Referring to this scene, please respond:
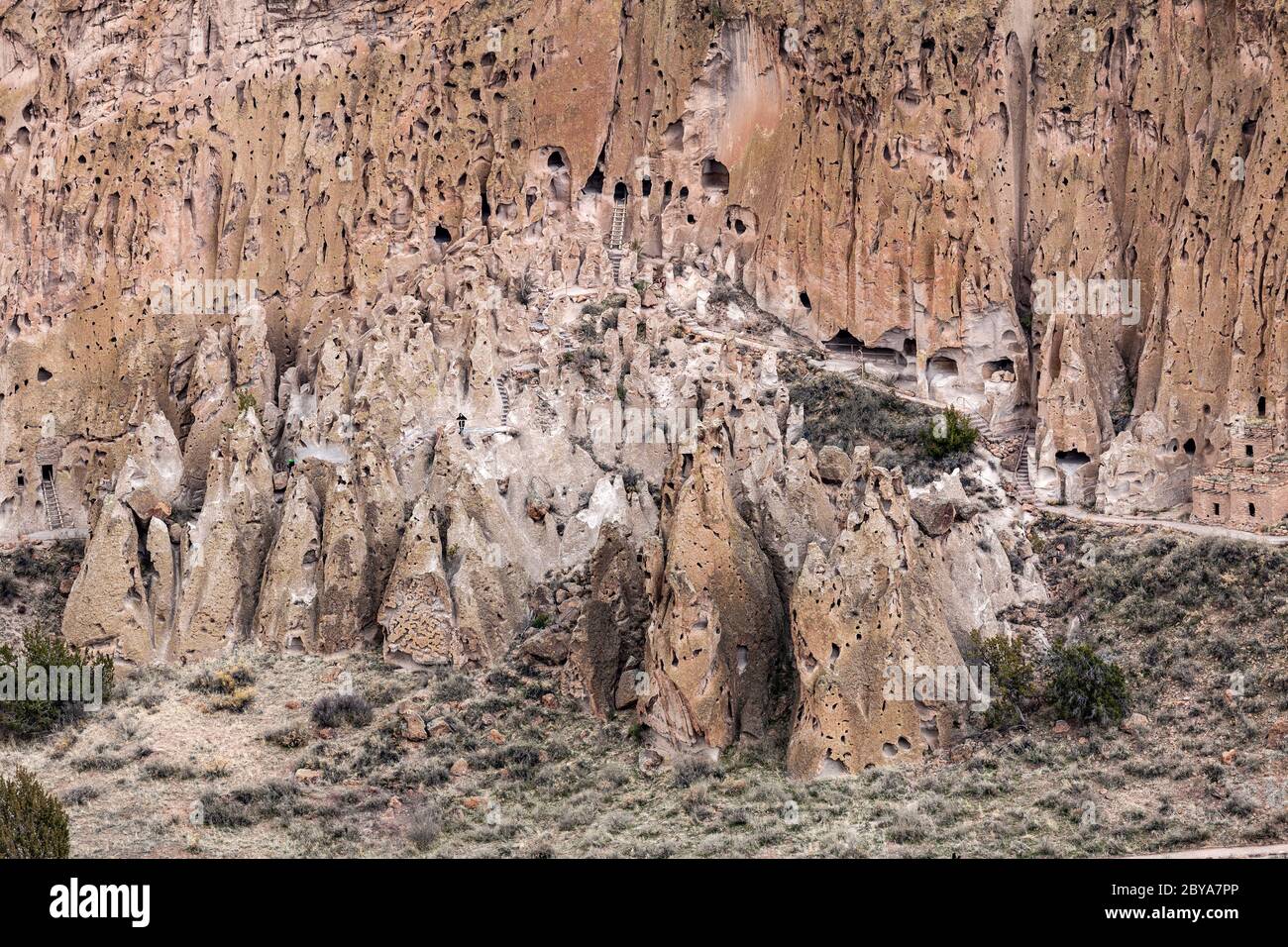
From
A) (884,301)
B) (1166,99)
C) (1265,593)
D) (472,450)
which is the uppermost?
(1166,99)

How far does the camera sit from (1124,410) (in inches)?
2291

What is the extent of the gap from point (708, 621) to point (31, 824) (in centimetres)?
1605

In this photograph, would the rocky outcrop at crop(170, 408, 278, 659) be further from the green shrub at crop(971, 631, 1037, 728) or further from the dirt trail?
the dirt trail

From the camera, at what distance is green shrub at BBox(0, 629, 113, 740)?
4891 cm

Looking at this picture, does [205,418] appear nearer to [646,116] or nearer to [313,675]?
[313,675]

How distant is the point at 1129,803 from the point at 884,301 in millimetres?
24580

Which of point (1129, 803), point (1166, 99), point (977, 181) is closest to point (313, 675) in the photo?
point (1129, 803)

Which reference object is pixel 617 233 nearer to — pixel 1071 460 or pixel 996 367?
pixel 996 367

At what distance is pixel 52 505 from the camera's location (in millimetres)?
63438

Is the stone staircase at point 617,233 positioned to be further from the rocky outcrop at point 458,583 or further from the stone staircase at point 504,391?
the rocky outcrop at point 458,583

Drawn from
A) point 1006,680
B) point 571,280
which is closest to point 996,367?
point 571,280

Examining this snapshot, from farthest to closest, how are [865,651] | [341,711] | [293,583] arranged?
1. [293,583]
2. [341,711]
3. [865,651]

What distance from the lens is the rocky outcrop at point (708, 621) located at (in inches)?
1826

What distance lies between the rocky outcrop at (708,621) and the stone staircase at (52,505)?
23.6m
